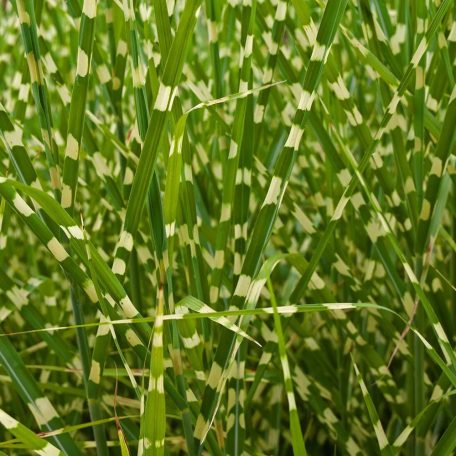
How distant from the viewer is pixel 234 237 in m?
0.50

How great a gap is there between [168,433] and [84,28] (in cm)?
43

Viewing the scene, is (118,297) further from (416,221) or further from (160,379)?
(416,221)

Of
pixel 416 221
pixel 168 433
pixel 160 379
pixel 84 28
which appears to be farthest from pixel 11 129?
pixel 168 433

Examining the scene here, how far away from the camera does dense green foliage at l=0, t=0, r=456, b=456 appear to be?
406mm

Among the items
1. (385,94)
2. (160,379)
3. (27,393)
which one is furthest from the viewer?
(385,94)

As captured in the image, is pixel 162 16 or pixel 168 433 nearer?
pixel 162 16

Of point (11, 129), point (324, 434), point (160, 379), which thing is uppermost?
point (11, 129)

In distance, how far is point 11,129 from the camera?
440 millimetres

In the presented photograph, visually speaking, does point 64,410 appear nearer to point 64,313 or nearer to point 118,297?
point 64,313

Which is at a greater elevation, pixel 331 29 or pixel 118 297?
pixel 331 29

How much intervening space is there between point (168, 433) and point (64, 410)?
104mm

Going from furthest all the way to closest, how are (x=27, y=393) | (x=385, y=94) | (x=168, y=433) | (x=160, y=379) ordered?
(x=168, y=433) → (x=385, y=94) → (x=27, y=393) → (x=160, y=379)

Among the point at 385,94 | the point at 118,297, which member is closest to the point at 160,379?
the point at 118,297

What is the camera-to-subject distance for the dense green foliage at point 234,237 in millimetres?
406
